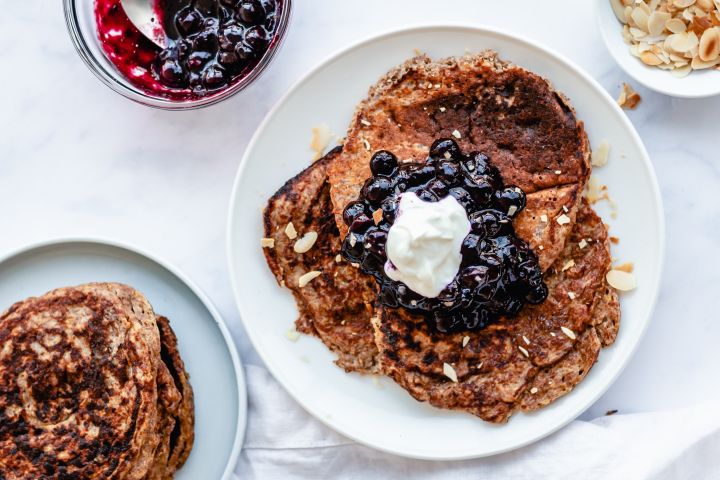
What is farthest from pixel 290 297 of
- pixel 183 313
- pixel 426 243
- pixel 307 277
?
pixel 426 243

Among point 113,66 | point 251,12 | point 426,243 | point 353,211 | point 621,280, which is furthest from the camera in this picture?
point 113,66

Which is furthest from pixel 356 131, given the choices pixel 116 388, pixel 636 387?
pixel 636 387

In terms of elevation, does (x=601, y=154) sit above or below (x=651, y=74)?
below

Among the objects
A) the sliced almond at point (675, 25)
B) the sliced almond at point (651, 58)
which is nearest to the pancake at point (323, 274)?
the sliced almond at point (651, 58)

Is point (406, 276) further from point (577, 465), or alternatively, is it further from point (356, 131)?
point (577, 465)

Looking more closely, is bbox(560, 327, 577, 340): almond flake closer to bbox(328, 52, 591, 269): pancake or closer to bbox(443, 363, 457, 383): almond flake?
bbox(328, 52, 591, 269): pancake

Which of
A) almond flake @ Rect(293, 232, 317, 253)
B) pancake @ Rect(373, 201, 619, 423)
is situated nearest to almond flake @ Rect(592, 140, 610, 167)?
pancake @ Rect(373, 201, 619, 423)

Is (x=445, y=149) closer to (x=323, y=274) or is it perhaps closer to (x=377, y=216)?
(x=377, y=216)

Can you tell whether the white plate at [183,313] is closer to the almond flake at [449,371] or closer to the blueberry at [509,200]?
the almond flake at [449,371]
